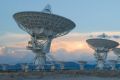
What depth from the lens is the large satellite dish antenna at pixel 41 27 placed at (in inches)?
3578

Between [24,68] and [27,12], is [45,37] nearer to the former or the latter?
[27,12]

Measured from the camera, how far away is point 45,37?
96750mm

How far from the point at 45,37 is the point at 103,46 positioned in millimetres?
41266

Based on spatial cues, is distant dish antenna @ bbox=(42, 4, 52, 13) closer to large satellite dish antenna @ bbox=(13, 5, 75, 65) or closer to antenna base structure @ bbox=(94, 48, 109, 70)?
large satellite dish antenna @ bbox=(13, 5, 75, 65)

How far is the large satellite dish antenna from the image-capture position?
298 ft

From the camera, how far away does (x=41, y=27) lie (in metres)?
93.6

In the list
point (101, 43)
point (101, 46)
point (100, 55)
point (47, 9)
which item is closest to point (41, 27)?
point (47, 9)

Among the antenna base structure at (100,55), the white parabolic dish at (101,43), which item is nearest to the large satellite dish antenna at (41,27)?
the white parabolic dish at (101,43)

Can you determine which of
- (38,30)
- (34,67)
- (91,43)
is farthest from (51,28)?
(91,43)

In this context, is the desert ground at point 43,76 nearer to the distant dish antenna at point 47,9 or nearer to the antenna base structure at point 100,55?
the distant dish antenna at point 47,9

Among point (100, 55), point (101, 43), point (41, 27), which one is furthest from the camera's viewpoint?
point (100, 55)

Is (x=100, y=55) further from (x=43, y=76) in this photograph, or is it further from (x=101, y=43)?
(x=43, y=76)

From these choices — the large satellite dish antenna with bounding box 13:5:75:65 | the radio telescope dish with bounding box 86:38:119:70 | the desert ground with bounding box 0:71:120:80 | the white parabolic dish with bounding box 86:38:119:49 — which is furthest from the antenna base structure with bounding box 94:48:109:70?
the large satellite dish antenna with bounding box 13:5:75:65

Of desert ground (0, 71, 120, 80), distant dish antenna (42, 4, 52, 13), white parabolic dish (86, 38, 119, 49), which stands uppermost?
distant dish antenna (42, 4, 52, 13)
